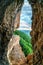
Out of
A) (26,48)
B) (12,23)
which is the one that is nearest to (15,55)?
(26,48)

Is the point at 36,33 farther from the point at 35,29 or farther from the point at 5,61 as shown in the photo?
the point at 5,61

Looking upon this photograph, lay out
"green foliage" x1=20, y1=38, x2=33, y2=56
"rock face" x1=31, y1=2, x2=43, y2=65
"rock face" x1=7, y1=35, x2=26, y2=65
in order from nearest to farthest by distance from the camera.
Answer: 1. "rock face" x1=31, y1=2, x2=43, y2=65
2. "rock face" x1=7, y1=35, x2=26, y2=65
3. "green foliage" x1=20, y1=38, x2=33, y2=56

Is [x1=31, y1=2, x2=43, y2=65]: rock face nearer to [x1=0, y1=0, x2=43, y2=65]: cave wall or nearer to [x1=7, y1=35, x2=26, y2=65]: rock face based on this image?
[x1=0, y1=0, x2=43, y2=65]: cave wall

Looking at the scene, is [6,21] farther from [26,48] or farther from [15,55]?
[26,48]

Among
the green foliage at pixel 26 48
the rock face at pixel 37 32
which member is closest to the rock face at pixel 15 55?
the green foliage at pixel 26 48

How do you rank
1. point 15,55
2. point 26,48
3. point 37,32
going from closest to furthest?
point 37,32 < point 15,55 < point 26,48

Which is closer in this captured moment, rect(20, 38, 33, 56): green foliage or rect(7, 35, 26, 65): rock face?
rect(7, 35, 26, 65): rock face

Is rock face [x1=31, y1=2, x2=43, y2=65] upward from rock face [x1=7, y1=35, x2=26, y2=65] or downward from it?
upward

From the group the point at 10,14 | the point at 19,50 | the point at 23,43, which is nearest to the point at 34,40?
the point at 10,14

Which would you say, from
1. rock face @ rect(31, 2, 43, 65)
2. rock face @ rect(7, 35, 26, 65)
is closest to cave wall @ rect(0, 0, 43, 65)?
rock face @ rect(31, 2, 43, 65)
